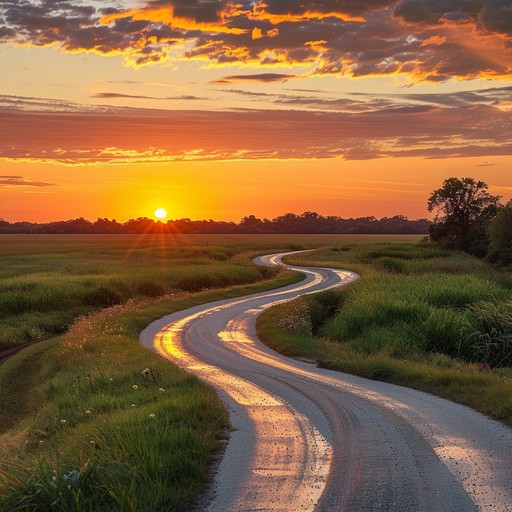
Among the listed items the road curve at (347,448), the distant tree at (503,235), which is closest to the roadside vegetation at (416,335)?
the road curve at (347,448)

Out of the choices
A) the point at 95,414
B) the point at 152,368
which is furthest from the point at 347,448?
the point at 152,368

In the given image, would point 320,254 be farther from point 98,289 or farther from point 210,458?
point 210,458

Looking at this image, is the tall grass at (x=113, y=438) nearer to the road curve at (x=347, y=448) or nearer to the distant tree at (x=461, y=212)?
the road curve at (x=347, y=448)

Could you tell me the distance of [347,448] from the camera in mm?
12281

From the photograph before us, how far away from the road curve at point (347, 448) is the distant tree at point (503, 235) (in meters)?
A: 67.4

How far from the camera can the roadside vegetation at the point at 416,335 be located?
17969 millimetres

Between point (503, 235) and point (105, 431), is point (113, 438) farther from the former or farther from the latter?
point (503, 235)

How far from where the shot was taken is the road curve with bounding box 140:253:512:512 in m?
9.90

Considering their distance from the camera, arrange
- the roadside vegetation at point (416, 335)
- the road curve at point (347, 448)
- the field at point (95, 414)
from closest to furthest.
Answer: the field at point (95, 414) → the road curve at point (347, 448) → the roadside vegetation at point (416, 335)

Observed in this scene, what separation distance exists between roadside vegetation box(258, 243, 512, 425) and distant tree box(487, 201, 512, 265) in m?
41.8

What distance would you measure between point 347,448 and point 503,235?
76048 mm

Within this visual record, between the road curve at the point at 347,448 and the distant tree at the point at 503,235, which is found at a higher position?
the distant tree at the point at 503,235

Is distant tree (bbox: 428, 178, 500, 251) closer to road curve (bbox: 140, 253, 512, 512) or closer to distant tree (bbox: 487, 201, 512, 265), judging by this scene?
distant tree (bbox: 487, 201, 512, 265)

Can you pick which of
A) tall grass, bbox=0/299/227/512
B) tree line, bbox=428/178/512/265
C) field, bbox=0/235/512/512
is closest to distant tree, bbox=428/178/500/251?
tree line, bbox=428/178/512/265
